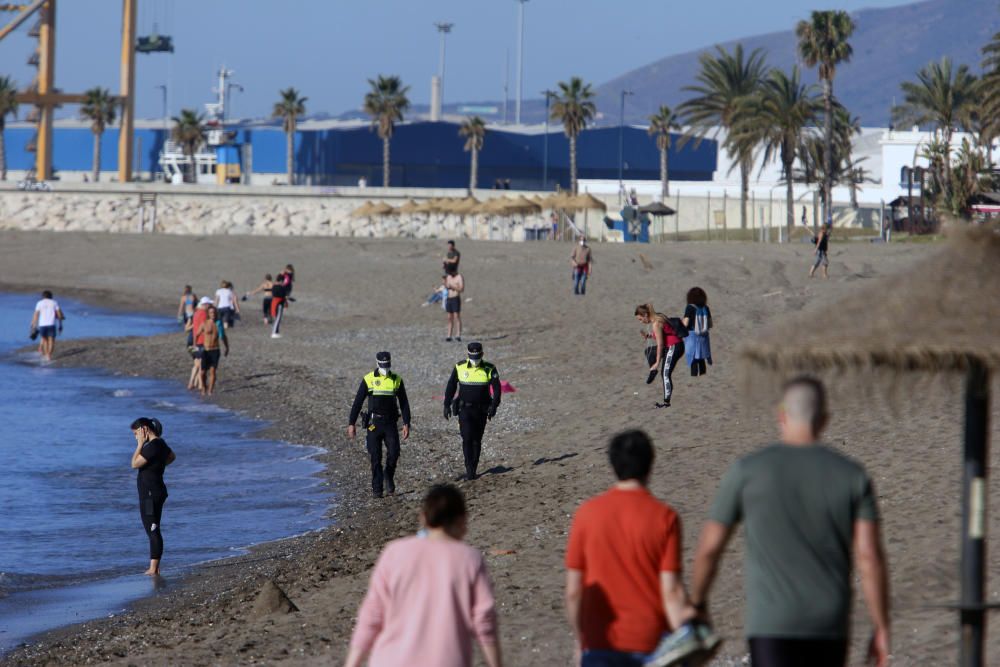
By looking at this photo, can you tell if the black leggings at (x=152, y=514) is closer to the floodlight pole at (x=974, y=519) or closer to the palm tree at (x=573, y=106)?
the floodlight pole at (x=974, y=519)

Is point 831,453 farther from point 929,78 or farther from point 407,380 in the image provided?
point 929,78

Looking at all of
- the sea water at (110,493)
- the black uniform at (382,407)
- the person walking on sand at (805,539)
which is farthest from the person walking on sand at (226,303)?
the person walking on sand at (805,539)

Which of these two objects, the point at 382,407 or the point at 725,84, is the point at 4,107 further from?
the point at 382,407

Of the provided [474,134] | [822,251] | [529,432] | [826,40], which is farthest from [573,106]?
[529,432]

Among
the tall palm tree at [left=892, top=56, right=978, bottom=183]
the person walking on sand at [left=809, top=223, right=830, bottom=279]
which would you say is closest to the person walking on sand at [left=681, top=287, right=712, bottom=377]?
the person walking on sand at [left=809, top=223, right=830, bottom=279]

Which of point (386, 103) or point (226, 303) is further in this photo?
point (386, 103)

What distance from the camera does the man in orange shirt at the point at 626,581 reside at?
5.20m

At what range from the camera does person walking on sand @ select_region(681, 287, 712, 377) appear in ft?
57.6

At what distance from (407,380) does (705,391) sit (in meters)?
6.36

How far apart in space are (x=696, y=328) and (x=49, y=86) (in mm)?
76926

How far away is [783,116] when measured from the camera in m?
60.6

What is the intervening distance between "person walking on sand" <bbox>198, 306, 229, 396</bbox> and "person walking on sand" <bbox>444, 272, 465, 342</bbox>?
4721 millimetres

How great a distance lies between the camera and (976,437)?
5.42 metres

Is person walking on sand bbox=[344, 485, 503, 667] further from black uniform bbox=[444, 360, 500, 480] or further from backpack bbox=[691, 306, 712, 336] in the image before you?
backpack bbox=[691, 306, 712, 336]
